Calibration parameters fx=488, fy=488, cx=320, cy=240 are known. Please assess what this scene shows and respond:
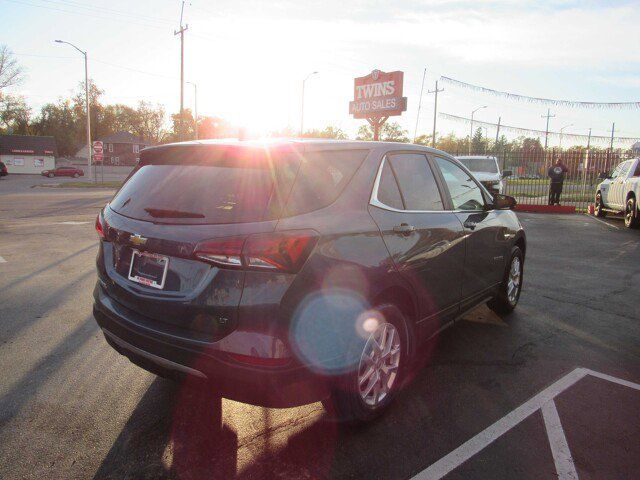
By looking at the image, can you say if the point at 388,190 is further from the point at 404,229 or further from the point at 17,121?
the point at 17,121

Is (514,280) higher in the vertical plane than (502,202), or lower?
lower

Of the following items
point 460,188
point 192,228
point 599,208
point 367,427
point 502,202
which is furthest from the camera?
point 599,208

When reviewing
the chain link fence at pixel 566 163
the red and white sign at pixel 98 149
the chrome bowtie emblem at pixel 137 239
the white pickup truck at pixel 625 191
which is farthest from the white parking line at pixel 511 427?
the red and white sign at pixel 98 149

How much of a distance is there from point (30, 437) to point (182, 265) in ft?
4.66

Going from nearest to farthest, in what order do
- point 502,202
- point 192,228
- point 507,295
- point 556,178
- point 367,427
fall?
point 192,228 < point 367,427 < point 502,202 < point 507,295 < point 556,178

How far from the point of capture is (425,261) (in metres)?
3.39

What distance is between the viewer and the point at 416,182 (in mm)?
3668

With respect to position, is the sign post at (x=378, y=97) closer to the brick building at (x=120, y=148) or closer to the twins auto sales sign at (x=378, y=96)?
the twins auto sales sign at (x=378, y=96)

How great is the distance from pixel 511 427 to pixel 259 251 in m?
1.96

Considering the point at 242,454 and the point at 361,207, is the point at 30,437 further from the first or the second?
the point at 361,207

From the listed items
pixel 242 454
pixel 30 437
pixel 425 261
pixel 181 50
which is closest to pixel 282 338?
pixel 242 454

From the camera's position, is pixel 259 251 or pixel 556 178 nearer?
pixel 259 251

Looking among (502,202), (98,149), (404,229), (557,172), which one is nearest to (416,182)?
(404,229)

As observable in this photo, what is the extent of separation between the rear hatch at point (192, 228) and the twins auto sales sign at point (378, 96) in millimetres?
28107
